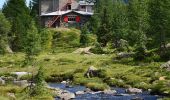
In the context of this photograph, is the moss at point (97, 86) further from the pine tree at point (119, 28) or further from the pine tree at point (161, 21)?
the pine tree at point (119, 28)

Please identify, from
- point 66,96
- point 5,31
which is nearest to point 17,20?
point 5,31

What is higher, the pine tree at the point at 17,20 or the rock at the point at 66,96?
the pine tree at the point at 17,20

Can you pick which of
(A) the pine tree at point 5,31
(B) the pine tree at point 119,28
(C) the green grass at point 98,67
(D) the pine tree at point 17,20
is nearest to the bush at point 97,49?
(B) the pine tree at point 119,28

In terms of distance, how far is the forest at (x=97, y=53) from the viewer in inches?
2680

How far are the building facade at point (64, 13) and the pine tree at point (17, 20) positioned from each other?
18170 millimetres

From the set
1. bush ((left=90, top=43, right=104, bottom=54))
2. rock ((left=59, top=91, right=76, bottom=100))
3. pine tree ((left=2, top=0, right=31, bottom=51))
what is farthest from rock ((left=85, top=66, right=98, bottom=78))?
pine tree ((left=2, top=0, right=31, bottom=51))

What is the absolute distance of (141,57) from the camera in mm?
92812

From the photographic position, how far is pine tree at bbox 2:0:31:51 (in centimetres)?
13138

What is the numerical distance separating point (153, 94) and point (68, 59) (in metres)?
44.9

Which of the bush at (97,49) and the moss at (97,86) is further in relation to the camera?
the bush at (97,49)

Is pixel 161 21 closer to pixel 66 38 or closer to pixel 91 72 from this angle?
pixel 91 72

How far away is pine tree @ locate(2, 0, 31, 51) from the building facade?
1817cm

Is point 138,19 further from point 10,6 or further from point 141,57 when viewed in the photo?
point 10,6

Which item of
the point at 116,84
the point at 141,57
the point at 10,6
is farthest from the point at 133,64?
the point at 10,6
